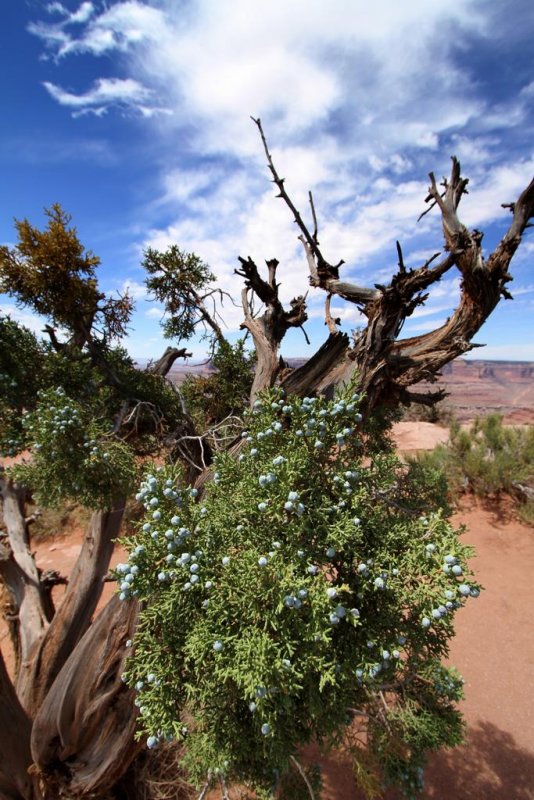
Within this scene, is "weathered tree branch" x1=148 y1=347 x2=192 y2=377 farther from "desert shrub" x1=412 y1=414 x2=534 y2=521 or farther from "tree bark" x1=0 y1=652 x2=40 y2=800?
"desert shrub" x1=412 y1=414 x2=534 y2=521

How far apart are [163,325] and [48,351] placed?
209 cm

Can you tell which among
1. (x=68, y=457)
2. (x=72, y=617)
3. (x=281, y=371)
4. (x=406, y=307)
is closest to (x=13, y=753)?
(x=72, y=617)

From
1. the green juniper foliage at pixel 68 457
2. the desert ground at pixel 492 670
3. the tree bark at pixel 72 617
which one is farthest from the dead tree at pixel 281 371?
the desert ground at pixel 492 670

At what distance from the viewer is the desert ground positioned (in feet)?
19.3

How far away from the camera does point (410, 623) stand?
8.16 feet

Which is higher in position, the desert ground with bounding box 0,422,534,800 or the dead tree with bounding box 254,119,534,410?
the dead tree with bounding box 254,119,534,410

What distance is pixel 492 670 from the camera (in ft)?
26.1

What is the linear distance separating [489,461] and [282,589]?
15.2m

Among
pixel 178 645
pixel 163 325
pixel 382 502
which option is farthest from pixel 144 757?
pixel 163 325

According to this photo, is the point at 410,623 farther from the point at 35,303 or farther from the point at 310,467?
the point at 35,303

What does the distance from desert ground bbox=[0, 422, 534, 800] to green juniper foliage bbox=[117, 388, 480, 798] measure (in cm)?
86

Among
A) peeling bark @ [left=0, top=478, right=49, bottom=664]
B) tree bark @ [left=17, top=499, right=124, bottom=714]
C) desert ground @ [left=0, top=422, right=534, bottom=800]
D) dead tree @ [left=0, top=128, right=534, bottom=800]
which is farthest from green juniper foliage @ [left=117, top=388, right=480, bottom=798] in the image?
peeling bark @ [left=0, top=478, right=49, bottom=664]

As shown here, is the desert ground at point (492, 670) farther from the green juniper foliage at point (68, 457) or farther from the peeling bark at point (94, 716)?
the peeling bark at point (94, 716)

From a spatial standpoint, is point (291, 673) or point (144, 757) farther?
point (144, 757)
